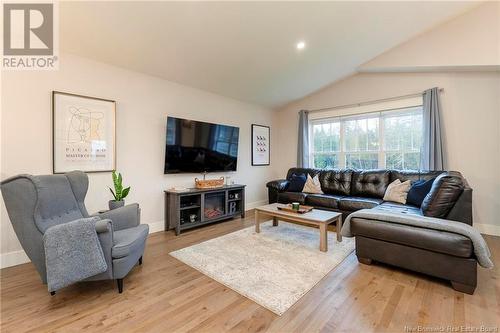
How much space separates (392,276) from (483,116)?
3.10 m

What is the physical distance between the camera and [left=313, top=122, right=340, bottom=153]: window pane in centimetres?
505

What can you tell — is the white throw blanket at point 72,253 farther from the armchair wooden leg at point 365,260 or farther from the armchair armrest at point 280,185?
the armchair armrest at point 280,185

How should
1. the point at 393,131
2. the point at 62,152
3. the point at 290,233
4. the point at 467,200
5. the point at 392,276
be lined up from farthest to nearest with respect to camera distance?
the point at 393,131 < the point at 290,233 < the point at 62,152 < the point at 467,200 < the point at 392,276

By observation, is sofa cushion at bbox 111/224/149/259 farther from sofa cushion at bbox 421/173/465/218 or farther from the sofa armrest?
sofa cushion at bbox 421/173/465/218

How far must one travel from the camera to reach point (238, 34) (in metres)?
2.96

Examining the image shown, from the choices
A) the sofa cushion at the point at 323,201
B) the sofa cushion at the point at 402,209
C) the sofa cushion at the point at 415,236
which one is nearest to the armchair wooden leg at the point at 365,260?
the sofa cushion at the point at 415,236

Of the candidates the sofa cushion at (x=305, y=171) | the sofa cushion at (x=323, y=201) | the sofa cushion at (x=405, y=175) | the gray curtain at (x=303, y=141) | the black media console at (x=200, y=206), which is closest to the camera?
the black media console at (x=200, y=206)

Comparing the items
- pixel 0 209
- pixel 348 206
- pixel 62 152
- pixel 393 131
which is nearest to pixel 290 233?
pixel 348 206

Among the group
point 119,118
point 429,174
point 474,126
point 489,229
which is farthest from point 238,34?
point 489,229

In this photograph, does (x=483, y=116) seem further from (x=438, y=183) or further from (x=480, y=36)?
Answer: (x=438, y=183)

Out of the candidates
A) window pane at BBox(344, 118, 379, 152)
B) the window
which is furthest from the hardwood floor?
window pane at BBox(344, 118, 379, 152)

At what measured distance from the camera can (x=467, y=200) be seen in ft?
7.72

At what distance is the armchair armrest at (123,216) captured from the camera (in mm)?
2342

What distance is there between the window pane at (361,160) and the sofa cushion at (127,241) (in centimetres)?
415
